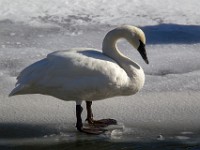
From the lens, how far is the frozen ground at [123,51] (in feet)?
14.6

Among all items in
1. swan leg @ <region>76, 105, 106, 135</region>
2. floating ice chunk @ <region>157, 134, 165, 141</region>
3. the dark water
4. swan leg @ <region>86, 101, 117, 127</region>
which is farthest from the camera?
swan leg @ <region>86, 101, 117, 127</region>

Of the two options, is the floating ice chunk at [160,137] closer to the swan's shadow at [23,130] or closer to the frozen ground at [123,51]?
the frozen ground at [123,51]

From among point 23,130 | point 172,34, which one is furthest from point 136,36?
point 172,34

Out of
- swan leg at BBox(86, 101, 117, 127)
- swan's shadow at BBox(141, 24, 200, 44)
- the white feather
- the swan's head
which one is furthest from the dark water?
swan's shadow at BBox(141, 24, 200, 44)

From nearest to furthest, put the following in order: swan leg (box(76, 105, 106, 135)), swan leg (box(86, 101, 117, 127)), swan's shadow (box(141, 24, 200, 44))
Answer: swan leg (box(76, 105, 106, 135)) → swan leg (box(86, 101, 117, 127)) → swan's shadow (box(141, 24, 200, 44))

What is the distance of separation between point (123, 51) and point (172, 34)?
88cm

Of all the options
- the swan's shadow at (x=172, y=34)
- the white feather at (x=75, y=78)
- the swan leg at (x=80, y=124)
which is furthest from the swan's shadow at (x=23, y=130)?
the swan's shadow at (x=172, y=34)

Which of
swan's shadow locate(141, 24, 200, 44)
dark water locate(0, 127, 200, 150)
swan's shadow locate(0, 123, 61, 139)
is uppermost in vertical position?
swan's shadow locate(141, 24, 200, 44)

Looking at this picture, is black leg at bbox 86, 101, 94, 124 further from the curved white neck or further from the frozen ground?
the curved white neck

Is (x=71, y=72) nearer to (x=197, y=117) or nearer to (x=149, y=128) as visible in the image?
(x=149, y=128)

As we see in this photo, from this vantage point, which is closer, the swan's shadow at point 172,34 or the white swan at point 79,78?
the white swan at point 79,78

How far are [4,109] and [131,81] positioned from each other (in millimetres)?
1067

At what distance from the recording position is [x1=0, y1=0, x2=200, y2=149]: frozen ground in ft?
14.6

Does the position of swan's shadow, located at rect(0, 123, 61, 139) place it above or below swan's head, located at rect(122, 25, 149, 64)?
below
